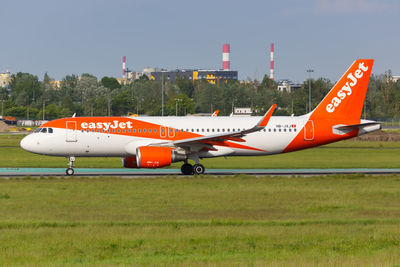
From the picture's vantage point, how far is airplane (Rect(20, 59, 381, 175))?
3841cm

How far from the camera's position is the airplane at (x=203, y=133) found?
38.4m

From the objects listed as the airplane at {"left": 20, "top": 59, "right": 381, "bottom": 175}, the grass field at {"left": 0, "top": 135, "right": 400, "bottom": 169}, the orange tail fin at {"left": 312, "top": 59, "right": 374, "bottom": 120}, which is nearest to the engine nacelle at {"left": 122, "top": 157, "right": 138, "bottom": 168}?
the airplane at {"left": 20, "top": 59, "right": 381, "bottom": 175}

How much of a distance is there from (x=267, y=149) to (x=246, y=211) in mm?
16776

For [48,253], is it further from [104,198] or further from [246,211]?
[104,198]

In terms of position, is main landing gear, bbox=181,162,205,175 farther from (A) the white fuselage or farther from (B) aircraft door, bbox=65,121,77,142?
(B) aircraft door, bbox=65,121,77,142

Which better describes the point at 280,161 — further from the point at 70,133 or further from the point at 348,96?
the point at 70,133

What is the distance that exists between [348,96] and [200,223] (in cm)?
2330

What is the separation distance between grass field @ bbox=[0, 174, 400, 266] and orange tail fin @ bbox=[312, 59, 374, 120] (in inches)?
318

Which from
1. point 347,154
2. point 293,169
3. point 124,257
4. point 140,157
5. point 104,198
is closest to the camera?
point 124,257

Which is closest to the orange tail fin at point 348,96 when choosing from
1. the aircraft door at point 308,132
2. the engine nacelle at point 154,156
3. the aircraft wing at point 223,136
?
the aircraft door at point 308,132

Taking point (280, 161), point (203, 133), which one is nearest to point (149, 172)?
point (203, 133)

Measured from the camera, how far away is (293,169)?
144ft

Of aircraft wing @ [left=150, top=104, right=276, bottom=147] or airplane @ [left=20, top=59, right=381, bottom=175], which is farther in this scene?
airplane @ [left=20, top=59, right=381, bottom=175]

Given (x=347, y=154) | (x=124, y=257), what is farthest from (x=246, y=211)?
(x=347, y=154)
